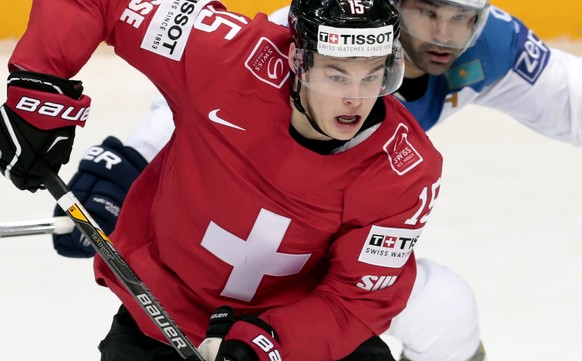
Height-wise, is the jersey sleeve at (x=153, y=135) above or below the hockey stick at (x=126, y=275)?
below

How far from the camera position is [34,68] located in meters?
2.70

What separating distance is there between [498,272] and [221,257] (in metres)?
1.52

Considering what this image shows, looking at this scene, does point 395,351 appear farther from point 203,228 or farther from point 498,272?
point 203,228

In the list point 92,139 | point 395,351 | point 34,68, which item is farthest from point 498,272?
point 34,68

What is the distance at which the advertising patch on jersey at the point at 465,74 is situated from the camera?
3.56m

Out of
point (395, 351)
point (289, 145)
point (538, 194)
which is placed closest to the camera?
point (289, 145)

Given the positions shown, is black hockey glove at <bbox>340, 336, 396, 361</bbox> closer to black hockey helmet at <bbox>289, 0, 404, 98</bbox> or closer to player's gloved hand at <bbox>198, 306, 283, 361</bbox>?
player's gloved hand at <bbox>198, 306, 283, 361</bbox>

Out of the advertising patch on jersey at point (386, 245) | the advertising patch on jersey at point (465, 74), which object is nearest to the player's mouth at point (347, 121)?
the advertising patch on jersey at point (386, 245)

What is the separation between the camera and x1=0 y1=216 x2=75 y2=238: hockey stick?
9.86 ft

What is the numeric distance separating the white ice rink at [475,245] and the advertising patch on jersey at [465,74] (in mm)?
710

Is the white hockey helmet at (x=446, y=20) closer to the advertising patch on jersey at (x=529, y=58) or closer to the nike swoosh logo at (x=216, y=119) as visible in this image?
the advertising patch on jersey at (x=529, y=58)

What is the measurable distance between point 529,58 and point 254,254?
1193mm

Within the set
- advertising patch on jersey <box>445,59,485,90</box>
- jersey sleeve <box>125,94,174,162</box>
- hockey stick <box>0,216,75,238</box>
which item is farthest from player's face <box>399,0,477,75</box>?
hockey stick <box>0,216,75,238</box>

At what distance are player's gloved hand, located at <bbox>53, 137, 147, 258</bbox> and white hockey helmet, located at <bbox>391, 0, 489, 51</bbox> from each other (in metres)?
0.80
